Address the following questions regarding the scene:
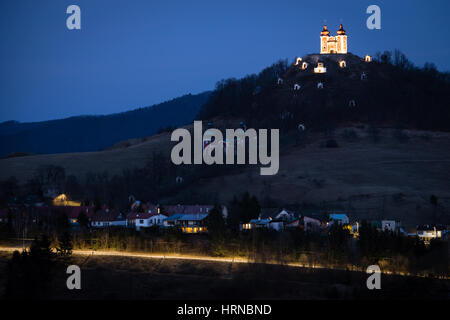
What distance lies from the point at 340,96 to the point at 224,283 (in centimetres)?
9188

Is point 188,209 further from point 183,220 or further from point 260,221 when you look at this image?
point 260,221

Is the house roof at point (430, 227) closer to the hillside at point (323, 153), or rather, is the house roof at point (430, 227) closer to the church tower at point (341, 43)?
the hillside at point (323, 153)

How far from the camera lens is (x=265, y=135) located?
112 metres

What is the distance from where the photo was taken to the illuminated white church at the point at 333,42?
15812cm

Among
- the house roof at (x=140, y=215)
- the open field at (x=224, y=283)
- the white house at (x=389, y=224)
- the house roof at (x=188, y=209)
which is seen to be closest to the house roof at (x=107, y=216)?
the house roof at (x=140, y=215)

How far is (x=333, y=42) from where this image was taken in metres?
159

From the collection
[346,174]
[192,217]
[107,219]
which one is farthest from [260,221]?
[346,174]

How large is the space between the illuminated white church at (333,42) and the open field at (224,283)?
11582 cm

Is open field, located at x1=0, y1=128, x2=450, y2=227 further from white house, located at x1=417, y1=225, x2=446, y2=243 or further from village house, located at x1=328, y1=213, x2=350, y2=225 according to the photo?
white house, located at x1=417, y1=225, x2=446, y2=243

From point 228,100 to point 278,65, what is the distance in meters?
25.0

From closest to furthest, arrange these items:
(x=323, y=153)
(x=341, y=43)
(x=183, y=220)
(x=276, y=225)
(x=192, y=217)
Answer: (x=276, y=225) < (x=183, y=220) < (x=192, y=217) < (x=323, y=153) < (x=341, y=43)

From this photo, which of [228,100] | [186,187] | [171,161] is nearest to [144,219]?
[186,187]
